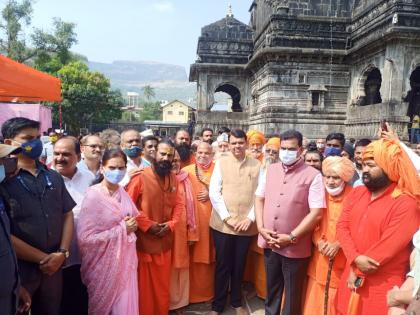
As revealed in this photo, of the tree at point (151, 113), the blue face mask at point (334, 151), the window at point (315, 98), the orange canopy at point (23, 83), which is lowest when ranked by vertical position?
the blue face mask at point (334, 151)

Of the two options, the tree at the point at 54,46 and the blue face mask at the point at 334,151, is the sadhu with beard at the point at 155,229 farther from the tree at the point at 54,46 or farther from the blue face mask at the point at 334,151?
the tree at the point at 54,46

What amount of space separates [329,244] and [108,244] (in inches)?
74.7

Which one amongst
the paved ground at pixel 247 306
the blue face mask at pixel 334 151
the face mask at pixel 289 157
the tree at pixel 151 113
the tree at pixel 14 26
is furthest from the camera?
the tree at pixel 151 113

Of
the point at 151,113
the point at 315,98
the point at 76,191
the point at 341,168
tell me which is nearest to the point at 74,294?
the point at 76,191

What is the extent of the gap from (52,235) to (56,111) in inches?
1263

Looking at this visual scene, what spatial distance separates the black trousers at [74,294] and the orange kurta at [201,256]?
4.18 feet

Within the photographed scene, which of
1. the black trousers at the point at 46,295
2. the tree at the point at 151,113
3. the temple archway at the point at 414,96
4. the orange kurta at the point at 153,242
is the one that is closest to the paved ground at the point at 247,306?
the orange kurta at the point at 153,242

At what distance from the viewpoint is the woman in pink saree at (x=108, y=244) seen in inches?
110

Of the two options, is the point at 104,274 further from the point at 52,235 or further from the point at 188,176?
the point at 188,176

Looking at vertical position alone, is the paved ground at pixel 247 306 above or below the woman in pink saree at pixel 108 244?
below

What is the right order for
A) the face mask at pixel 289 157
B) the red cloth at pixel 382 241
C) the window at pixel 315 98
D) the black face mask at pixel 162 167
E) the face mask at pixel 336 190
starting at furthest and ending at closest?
the window at pixel 315 98 → the black face mask at pixel 162 167 → the face mask at pixel 289 157 → the face mask at pixel 336 190 → the red cloth at pixel 382 241

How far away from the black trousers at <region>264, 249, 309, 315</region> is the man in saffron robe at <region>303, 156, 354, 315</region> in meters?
0.08

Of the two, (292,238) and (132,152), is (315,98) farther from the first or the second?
(292,238)

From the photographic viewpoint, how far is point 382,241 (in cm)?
236
